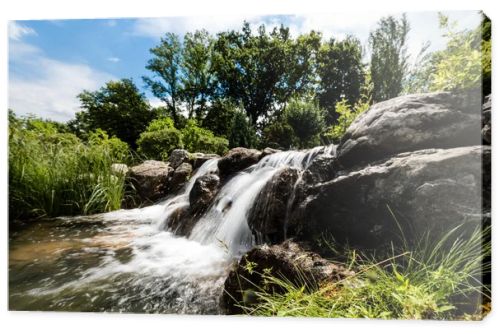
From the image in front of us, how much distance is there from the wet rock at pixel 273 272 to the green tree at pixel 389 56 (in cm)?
122

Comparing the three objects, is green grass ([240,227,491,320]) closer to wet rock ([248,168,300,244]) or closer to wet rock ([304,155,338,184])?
wet rock ([248,168,300,244])

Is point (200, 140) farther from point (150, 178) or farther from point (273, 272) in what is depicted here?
point (273, 272)

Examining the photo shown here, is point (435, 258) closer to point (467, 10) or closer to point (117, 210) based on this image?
point (467, 10)

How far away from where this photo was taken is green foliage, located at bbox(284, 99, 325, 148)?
2691 mm

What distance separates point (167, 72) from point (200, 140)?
641 mm

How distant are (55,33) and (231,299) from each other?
8.20 ft

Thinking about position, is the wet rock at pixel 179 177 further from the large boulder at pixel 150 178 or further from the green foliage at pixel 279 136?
the green foliage at pixel 279 136

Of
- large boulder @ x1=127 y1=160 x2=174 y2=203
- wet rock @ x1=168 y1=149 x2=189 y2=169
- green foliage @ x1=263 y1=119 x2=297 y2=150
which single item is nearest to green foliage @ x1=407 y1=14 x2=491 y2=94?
green foliage @ x1=263 y1=119 x2=297 y2=150

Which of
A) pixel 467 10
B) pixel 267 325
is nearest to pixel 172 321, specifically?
pixel 267 325

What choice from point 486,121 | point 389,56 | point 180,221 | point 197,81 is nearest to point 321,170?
point 389,56

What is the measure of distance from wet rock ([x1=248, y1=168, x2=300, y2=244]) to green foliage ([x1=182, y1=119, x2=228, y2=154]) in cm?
59

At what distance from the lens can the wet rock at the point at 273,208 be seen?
105 inches

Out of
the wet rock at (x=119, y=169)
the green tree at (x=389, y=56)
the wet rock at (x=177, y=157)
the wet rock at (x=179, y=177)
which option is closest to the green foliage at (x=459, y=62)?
the green tree at (x=389, y=56)

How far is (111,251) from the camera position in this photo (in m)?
2.91
